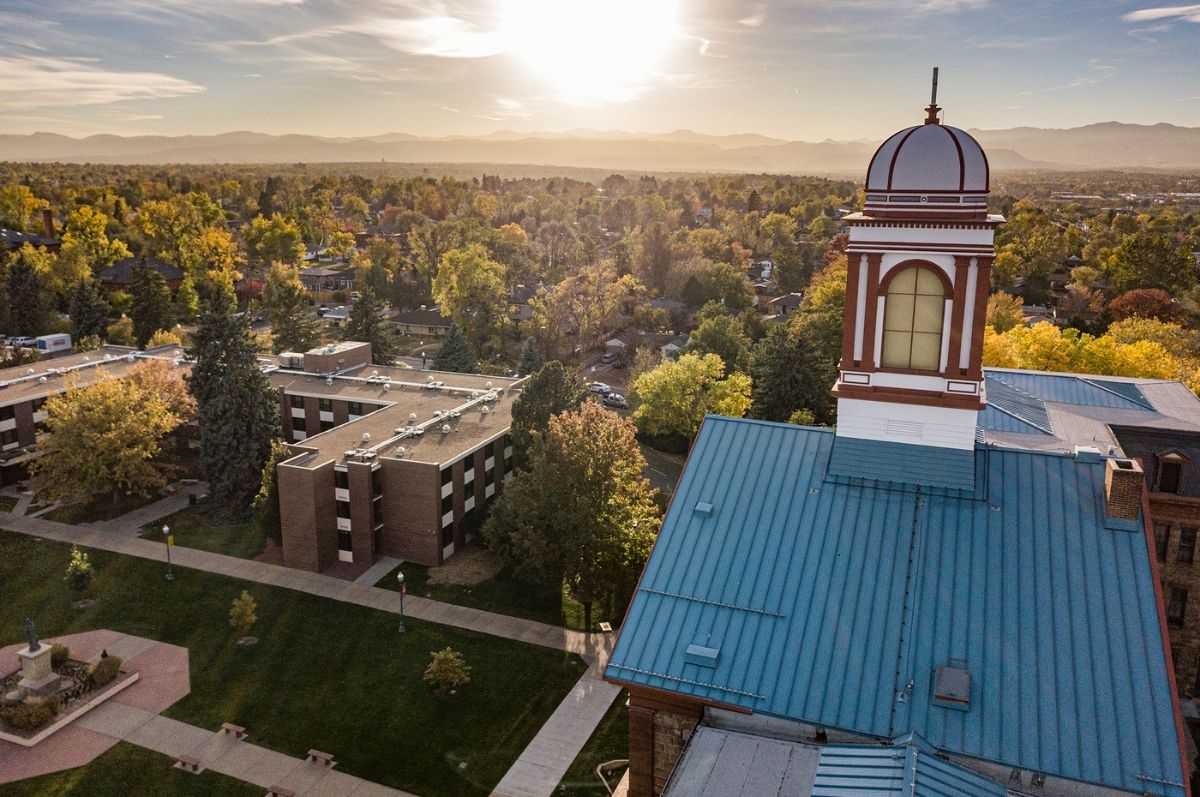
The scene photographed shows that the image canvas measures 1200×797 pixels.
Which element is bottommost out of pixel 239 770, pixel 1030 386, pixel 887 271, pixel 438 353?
pixel 239 770

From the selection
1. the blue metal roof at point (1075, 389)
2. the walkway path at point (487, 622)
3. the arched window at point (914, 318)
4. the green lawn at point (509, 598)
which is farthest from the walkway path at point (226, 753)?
the blue metal roof at point (1075, 389)

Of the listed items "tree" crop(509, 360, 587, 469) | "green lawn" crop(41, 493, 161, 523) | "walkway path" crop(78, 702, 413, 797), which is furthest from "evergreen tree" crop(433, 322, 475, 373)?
"walkway path" crop(78, 702, 413, 797)

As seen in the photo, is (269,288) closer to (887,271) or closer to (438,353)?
(438,353)

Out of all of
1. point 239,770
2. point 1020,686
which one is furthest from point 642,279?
point 1020,686

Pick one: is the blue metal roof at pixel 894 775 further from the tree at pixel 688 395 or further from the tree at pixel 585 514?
the tree at pixel 688 395

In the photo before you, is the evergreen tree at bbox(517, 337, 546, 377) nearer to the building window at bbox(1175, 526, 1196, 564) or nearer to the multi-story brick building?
the multi-story brick building

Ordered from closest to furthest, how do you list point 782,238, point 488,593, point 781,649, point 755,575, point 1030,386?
point 781,649 < point 755,575 < point 1030,386 < point 488,593 < point 782,238
